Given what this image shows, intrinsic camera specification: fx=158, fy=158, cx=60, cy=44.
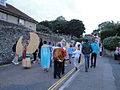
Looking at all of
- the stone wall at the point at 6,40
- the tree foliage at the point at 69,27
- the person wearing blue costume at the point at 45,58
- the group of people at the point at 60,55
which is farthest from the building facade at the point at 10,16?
the tree foliage at the point at 69,27

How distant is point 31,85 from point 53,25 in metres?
71.3

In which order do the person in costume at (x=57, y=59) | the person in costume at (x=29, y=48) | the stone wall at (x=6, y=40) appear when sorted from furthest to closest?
the stone wall at (x=6, y=40) < the person in costume at (x=29, y=48) < the person in costume at (x=57, y=59)

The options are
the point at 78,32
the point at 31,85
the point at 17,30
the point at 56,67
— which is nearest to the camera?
the point at 31,85

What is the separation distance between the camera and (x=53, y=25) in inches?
3019

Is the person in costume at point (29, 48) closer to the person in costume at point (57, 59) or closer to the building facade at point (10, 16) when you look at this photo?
the person in costume at point (57, 59)

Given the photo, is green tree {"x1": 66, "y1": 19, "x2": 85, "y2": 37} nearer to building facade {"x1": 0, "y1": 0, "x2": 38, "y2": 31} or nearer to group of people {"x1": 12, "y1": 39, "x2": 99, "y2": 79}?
building facade {"x1": 0, "y1": 0, "x2": 38, "y2": 31}

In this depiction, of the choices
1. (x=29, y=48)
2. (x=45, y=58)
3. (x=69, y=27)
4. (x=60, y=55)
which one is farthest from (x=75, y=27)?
(x=60, y=55)

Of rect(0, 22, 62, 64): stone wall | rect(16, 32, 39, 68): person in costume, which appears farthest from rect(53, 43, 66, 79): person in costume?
rect(0, 22, 62, 64): stone wall

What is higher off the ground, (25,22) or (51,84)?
(25,22)

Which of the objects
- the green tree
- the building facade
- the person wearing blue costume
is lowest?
the person wearing blue costume

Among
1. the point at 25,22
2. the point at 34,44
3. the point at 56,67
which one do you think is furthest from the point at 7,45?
the point at 25,22

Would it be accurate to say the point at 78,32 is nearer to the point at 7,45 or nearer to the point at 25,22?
the point at 25,22

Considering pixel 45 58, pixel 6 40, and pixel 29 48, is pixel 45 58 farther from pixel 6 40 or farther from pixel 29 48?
pixel 6 40

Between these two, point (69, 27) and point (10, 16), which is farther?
point (69, 27)
